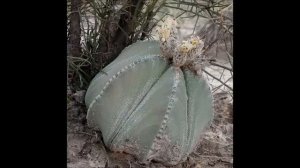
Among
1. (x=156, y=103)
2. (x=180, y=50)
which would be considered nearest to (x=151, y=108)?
(x=156, y=103)

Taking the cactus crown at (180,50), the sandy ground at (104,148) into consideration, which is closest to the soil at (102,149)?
the sandy ground at (104,148)

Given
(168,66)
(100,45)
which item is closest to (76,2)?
(100,45)

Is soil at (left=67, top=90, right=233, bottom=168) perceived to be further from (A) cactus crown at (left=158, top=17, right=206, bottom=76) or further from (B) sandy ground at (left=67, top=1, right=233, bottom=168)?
(A) cactus crown at (left=158, top=17, right=206, bottom=76)

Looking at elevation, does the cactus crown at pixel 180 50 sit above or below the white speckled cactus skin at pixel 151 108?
above

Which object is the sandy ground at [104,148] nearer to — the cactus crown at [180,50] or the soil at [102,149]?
the soil at [102,149]

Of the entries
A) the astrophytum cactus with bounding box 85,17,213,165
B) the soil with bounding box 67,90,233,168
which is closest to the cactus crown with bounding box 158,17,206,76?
the astrophytum cactus with bounding box 85,17,213,165

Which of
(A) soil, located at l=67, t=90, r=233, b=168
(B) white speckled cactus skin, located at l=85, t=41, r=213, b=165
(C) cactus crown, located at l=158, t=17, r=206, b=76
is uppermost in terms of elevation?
(C) cactus crown, located at l=158, t=17, r=206, b=76

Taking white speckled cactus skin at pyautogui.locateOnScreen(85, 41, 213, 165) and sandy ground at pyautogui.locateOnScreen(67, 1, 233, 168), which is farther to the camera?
sandy ground at pyautogui.locateOnScreen(67, 1, 233, 168)

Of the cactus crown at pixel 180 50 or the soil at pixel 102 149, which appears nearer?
the cactus crown at pixel 180 50
